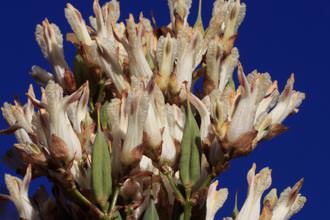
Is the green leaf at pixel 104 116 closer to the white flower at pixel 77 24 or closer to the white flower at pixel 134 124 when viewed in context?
the white flower at pixel 134 124

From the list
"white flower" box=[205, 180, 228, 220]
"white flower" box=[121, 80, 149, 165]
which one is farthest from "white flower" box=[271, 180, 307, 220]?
"white flower" box=[121, 80, 149, 165]

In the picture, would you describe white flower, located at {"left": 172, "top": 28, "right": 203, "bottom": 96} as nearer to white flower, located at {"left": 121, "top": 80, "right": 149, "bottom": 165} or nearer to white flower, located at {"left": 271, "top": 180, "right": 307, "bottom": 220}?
white flower, located at {"left": 121, "top": 80, "right": 149, "bottom": 165}

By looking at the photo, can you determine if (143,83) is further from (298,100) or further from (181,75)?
(298,100)

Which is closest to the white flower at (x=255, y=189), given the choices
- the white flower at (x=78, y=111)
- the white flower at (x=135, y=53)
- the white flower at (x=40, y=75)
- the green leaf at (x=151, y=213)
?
the green leaf at (x=151, y=213)

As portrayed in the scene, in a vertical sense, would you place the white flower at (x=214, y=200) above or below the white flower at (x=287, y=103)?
below

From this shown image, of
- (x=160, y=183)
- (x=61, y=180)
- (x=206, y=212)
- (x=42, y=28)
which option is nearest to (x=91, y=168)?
(x=61, y=180)
